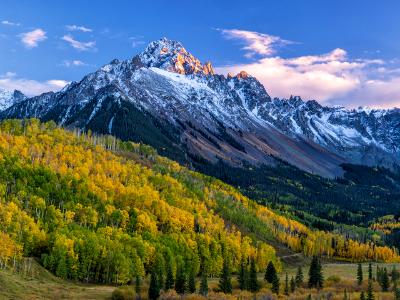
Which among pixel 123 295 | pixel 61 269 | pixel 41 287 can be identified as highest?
pixel 61 269

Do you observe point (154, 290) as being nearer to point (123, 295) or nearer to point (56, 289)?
point (123, 295)

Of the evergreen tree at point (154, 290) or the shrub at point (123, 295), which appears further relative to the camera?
the evergreen tree at point (154, 290)

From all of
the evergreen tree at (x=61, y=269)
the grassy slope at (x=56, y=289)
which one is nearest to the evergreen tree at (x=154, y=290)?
the grassy slope at (x=56, y=289)

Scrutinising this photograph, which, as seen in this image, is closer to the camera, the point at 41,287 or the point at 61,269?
the point at 41,287

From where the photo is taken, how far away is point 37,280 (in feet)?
445

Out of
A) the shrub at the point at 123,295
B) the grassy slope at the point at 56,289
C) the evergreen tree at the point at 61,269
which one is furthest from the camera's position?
the evergreen tree at the point at 61,269

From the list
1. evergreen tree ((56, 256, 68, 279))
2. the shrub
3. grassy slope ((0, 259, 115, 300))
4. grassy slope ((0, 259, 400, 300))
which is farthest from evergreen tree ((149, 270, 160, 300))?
evergreen tree ((56, 256, 68, 279))

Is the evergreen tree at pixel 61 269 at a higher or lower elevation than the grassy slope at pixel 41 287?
higher

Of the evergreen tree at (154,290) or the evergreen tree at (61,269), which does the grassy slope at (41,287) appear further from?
the evergreen tree at (154,290)

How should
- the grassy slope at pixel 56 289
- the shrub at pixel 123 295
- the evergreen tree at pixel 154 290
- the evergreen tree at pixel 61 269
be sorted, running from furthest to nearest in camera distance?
the evergreen tree at pixel 61 269 < the evergreen tree at pixel 154 290 < the shrub at pixel 123 295 < the grassy slope at pixel 56 289

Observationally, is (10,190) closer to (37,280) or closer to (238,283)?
(37,280)

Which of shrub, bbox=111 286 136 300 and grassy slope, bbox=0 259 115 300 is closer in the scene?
grassy slope, bbox=0 259 115 300

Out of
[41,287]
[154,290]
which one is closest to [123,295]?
[154,290]

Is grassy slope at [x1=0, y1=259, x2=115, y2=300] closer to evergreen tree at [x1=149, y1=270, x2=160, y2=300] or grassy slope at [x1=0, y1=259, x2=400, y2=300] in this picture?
grassy slope at [x1=0, y1=259, x2=400, y2=300]
